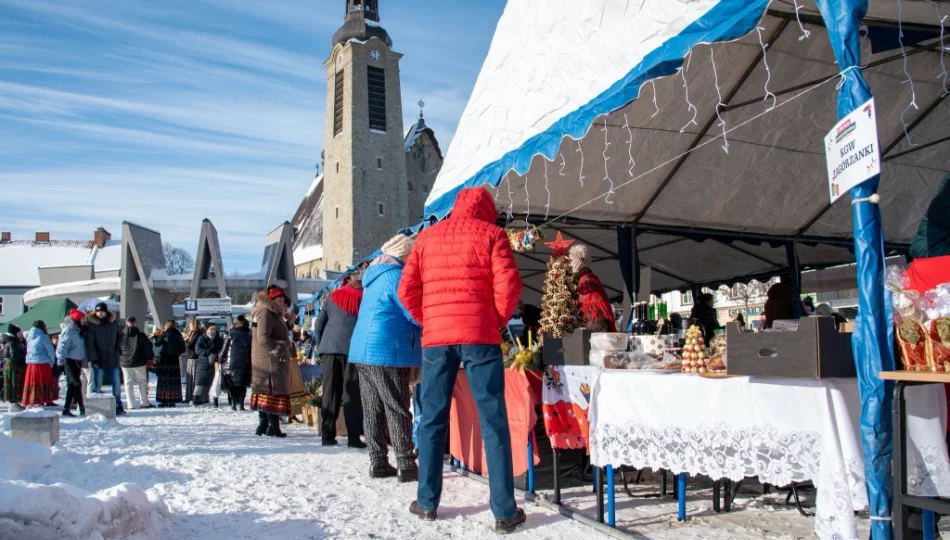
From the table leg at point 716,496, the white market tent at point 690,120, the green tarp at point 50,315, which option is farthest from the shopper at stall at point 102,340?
the green tarp at point 50,315

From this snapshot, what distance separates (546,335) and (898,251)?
Result: 7.26 m

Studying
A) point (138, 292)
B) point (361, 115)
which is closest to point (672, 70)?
point (138, 292)

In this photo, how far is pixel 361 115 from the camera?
50531 millimetres

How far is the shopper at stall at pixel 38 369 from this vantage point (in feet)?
38.4

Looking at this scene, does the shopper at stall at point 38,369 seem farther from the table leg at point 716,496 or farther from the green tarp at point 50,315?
the green tarp at point 50,315

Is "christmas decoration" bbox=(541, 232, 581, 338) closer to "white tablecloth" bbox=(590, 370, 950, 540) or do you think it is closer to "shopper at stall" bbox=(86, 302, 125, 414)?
"white tablecloth" bbox=(590, 370, 950, 540)

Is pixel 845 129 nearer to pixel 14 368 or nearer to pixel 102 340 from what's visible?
pixel 102 340

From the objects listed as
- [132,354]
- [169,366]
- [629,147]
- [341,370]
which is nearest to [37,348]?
[132,354]

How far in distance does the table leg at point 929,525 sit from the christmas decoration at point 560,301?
7.64 ft

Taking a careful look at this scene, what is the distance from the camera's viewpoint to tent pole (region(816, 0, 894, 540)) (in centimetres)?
249

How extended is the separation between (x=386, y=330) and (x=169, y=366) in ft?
32.7

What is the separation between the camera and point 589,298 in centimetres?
471

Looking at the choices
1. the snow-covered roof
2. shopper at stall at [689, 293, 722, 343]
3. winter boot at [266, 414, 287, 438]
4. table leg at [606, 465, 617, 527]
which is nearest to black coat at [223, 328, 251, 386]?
winter boot at [266, 414, 287, 438]

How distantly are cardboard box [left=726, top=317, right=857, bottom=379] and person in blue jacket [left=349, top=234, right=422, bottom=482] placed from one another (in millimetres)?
2653
